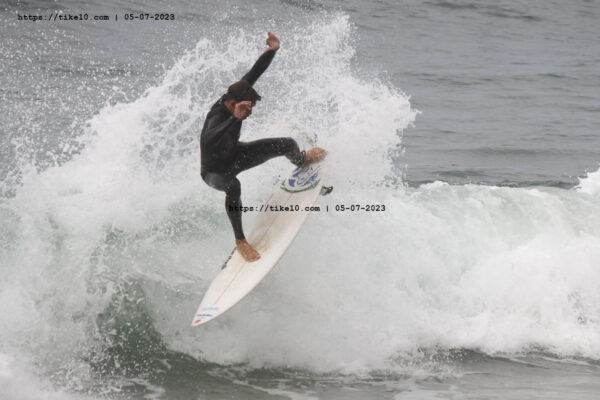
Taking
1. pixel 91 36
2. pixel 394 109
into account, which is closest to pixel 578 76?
pixel 91 36

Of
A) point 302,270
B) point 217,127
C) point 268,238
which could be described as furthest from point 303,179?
point 217,127

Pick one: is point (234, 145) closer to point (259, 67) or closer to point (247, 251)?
point (259, 67)

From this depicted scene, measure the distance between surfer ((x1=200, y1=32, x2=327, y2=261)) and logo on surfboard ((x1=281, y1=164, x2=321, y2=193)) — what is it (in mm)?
481

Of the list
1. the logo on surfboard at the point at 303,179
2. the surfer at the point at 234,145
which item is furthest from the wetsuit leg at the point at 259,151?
the logo on surfboard at the point at 303,179

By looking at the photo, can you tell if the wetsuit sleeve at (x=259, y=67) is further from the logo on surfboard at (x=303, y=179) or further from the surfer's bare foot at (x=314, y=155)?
the logo on surfboard at (x=303, y=179)

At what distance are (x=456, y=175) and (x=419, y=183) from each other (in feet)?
3.30

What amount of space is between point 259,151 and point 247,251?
0.87 m

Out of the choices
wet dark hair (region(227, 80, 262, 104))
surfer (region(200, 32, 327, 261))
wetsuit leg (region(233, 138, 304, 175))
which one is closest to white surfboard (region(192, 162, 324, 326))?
surfer (region(200, 32, 327, 261))

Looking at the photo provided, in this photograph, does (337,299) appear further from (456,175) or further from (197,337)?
(456,175)

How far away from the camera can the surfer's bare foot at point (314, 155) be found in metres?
6.93

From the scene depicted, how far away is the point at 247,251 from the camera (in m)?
6.46

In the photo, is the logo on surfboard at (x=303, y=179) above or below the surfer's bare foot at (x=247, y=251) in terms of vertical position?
above

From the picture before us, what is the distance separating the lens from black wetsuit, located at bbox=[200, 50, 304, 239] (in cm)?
Result: 611

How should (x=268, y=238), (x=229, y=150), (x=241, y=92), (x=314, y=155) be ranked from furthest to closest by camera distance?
(x=314, y=155)
(x=268, y=238)
(x=229, y=150)
(x=241, y=92)
